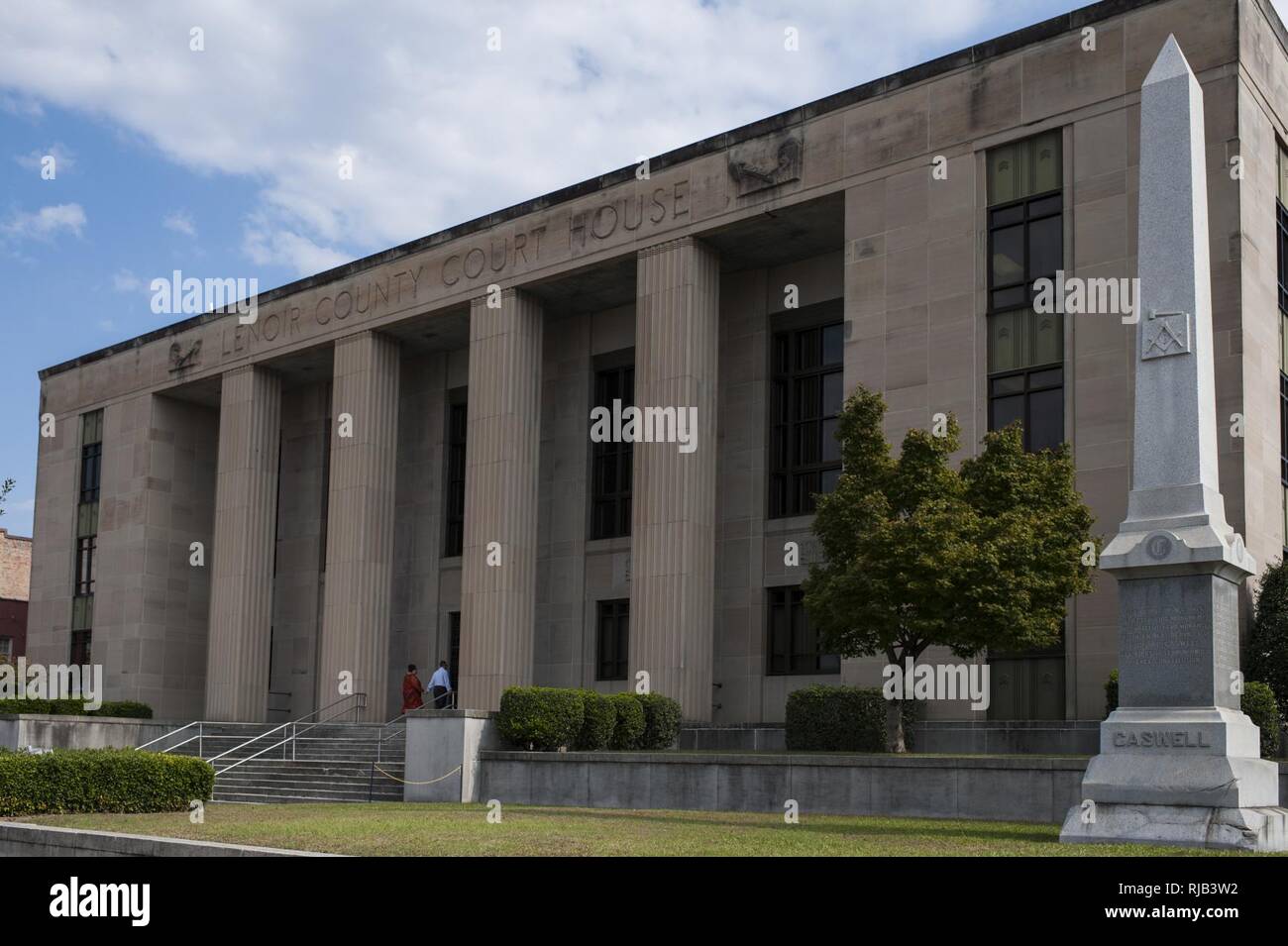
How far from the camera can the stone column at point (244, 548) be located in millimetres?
42688

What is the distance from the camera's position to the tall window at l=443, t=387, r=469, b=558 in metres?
42.8

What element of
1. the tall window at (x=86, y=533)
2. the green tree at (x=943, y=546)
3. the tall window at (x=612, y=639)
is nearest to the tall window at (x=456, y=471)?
the tall window at (x=612, y=639)

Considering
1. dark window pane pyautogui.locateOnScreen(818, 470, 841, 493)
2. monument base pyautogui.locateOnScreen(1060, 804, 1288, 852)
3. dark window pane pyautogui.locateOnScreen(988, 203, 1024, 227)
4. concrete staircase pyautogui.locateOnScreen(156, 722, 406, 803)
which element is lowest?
concrete staircase pyautogui.locateOnScreen(156, 722, 406, 803)

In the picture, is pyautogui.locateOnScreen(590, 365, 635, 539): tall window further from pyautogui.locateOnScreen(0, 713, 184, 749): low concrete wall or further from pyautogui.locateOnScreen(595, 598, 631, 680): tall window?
pyautogui.locateOnScreen(0, 713, 184, 749): low concrete wall

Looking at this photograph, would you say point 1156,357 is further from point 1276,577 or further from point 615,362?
point 615,362

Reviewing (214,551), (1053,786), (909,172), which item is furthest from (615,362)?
(1053,786)

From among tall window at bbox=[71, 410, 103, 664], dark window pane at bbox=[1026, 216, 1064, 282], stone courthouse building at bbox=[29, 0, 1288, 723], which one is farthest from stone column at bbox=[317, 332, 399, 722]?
dark window pane at bbox=[1026, 216, 1064, 282]

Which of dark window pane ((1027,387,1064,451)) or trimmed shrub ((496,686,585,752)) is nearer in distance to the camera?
trimmed shrub ((496,686,585,752))

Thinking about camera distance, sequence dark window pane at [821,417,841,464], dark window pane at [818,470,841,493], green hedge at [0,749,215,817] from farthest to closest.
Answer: dark window pane at [821,417,841,464] → dark window pane at [818,470,841,493] → green hedge at [0,749,215,817]

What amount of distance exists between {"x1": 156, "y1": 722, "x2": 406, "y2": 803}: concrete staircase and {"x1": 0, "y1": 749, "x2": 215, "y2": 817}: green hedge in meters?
4.53

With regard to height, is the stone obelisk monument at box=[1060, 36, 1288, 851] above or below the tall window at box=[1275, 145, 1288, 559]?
below

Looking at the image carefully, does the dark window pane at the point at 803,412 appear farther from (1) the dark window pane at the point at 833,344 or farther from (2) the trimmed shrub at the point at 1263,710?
(2) the trimmed shrub at the point at 1263,710

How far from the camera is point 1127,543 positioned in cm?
1542

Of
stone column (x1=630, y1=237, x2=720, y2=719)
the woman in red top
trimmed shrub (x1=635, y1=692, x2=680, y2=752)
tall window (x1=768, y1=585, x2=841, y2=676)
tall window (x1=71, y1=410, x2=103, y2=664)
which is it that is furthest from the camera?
A: tall window (x1=71, y1=410, x2=103, y2=664)
